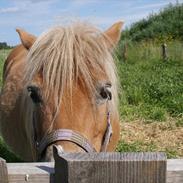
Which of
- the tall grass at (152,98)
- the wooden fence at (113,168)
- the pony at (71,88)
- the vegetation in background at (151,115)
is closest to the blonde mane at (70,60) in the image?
the pony at (71,88)

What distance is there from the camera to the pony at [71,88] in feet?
7.13

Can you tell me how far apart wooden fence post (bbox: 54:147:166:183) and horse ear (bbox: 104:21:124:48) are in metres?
1.73

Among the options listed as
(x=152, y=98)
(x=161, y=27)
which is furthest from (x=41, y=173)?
(x=161, y=27)

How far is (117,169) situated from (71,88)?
1.18 meters

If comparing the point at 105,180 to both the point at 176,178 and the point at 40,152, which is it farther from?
the point at 40,152

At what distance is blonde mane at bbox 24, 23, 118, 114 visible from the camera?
2.36 metres

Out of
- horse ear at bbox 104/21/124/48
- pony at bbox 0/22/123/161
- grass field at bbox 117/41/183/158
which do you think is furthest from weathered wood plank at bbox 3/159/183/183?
grass field at bbox 117/41/183/158

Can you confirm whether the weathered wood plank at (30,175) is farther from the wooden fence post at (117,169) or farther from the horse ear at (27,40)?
the horse ear at (27,40)

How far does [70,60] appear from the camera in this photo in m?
2.43

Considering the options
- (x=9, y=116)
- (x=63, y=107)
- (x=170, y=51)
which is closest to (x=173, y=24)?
(x=170, y=51)

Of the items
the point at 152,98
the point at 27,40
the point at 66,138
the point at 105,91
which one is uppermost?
the point at 27,40

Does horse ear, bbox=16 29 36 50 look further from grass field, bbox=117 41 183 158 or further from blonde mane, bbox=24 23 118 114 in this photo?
grass field, bbox=117 41 183 158

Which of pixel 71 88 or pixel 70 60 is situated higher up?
pixel 70 60

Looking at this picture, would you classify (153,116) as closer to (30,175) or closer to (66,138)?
(66,138)
